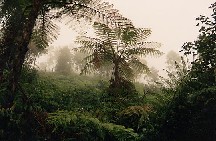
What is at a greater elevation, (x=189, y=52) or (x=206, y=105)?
(x=189, y=52)

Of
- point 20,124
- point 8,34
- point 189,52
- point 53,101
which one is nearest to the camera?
point 20,124

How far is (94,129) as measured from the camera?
621 centimetres

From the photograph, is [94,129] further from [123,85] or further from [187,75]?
[123,85]

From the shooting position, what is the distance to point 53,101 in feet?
29.4

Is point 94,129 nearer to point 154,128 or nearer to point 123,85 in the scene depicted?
point 154,128

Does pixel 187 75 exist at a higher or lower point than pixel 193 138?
higher

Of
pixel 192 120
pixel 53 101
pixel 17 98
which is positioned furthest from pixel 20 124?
pixel 192 120

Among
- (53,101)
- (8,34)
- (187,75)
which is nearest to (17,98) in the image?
(53,101)

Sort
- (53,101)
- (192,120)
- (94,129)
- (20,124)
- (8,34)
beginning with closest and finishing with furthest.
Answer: (192,120), (94,129), (20,124), (53,101), (8,34)

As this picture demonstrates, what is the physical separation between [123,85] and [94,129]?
119 inches

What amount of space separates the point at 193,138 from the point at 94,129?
188 centimetres

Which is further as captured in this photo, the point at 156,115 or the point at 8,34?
the point at 8,34

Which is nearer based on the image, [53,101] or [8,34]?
[53,101]

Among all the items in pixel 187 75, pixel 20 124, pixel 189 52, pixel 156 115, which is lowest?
pixel 20 124
